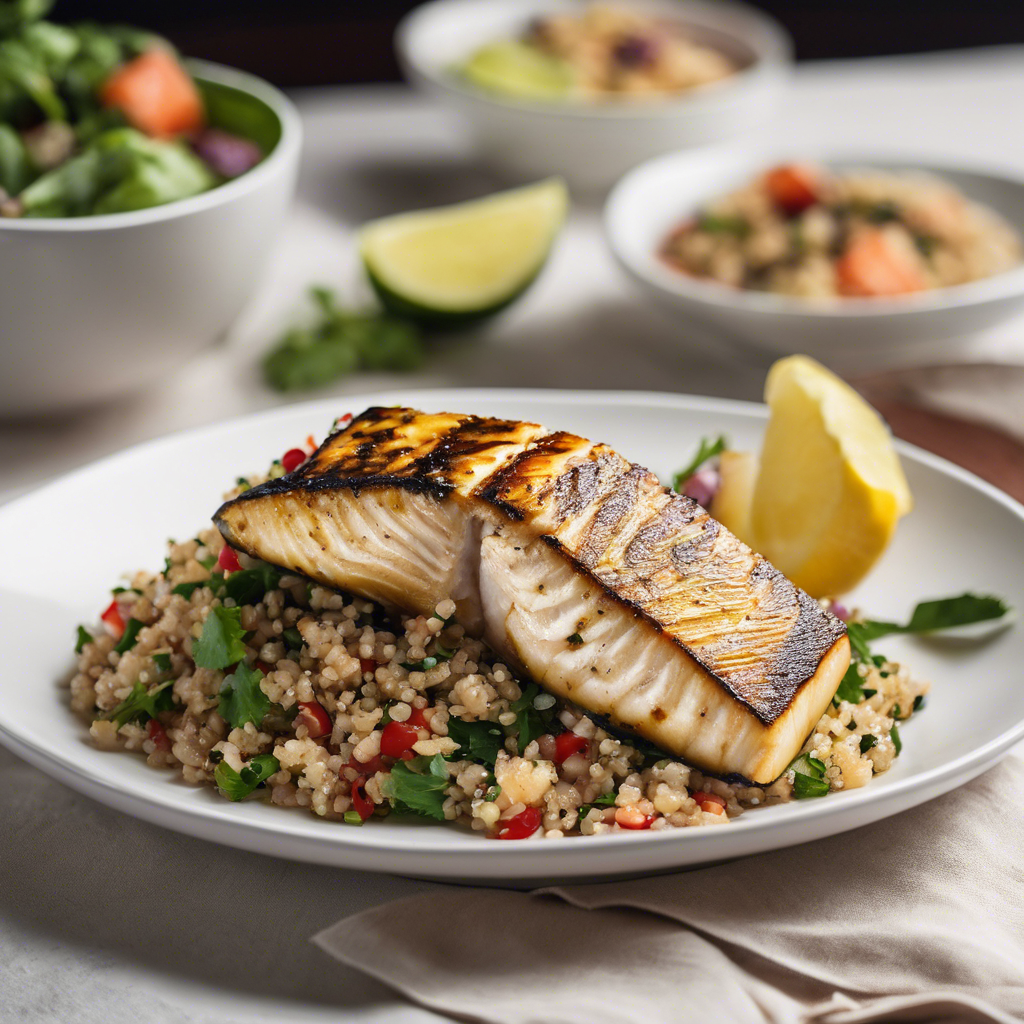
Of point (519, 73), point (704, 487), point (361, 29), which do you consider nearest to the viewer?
point (704, 487)

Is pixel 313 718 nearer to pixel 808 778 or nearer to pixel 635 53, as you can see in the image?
pixel 808 778

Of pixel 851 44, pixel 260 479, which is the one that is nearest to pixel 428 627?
pixel 260 479

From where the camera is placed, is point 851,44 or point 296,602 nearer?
point 296,602

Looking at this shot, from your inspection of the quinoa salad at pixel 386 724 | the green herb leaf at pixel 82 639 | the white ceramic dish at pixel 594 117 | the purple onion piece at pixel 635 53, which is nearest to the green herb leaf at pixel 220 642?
the quinoa salad at pixel 386 724

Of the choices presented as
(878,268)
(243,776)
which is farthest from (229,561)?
(878,268)

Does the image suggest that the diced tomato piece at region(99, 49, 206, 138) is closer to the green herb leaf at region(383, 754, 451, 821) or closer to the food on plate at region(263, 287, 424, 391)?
the food on plate at region(263, 287, 424, 391)

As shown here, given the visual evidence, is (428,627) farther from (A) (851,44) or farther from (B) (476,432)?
(A) (851,44)

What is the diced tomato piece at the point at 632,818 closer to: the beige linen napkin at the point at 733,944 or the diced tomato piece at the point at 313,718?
the beige linen napkin at the point at 733,944
